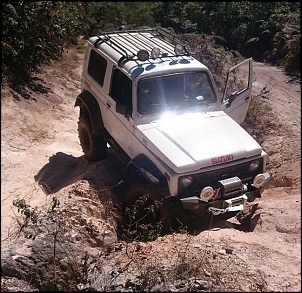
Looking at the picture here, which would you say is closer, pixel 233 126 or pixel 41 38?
pixel 233 126

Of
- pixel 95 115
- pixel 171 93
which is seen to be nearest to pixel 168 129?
pixel 171 93

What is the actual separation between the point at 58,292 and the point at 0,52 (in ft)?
24.9

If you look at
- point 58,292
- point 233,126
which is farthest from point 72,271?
point 233,126

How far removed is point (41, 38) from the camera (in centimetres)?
1242

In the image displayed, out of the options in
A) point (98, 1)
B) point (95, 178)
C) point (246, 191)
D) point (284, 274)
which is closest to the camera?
point (284, 274)

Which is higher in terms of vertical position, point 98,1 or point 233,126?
point 233,126

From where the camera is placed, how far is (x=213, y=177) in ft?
19.6

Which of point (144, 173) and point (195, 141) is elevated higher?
point (195, 141)

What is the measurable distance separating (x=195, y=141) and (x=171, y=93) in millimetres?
929

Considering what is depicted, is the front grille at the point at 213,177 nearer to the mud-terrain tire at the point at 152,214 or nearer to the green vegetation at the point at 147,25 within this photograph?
the mud-terrain tire at the point at 152,214

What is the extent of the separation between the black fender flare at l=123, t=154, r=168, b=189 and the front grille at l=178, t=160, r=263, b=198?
29cm

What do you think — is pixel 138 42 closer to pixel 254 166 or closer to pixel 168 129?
pixel 168 129

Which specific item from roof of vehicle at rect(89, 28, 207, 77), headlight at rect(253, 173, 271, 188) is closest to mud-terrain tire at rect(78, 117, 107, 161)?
roof of vehicle at rect(89, 28, 207, 77)

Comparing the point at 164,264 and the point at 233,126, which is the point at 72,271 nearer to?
the point at 164,264
